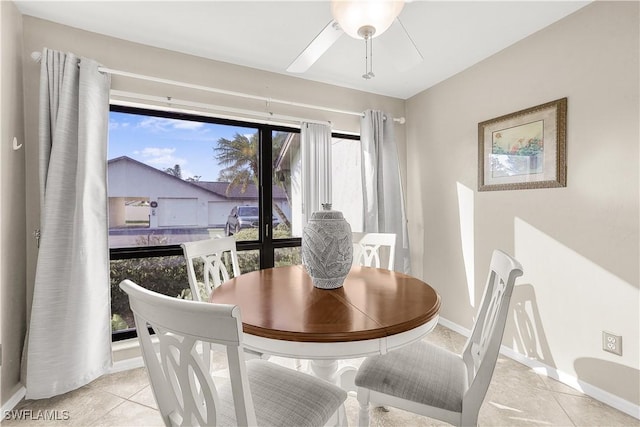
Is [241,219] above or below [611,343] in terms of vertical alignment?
above

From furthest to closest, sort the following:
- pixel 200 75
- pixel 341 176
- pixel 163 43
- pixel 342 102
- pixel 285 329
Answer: pixel 341 176
pixel 342 102
pixel 200 75
pixel 163 43
pixel 285 329

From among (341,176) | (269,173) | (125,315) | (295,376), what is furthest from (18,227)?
(341,176)

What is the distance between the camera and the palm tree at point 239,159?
8.88 feet

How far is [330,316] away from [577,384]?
2.00m

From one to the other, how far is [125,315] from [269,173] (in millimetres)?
1649

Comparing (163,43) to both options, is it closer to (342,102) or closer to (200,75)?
(200,75)

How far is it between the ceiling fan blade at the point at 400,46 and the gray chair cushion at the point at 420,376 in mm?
1467

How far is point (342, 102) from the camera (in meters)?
3.08

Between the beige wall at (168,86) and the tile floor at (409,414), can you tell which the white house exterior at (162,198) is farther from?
the tile floor at (409,414)

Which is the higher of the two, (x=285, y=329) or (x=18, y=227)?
(x=18, y=227)

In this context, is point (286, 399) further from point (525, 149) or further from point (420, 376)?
point (525, 149)

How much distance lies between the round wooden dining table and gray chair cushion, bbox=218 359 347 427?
11cm

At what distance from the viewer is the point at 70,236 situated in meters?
1.96

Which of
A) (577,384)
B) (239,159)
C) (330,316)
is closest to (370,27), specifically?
(330,316)
